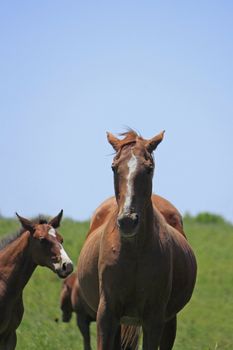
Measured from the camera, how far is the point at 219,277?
94.3ft

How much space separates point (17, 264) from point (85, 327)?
15.8 ft

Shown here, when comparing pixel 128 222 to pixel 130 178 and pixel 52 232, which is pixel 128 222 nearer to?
pixel 130 178

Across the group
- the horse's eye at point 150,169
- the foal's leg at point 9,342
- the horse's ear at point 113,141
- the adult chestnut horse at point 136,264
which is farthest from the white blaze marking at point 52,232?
the horse's eye at point 150,169

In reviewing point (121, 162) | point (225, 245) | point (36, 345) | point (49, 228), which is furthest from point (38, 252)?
point (225, 245)

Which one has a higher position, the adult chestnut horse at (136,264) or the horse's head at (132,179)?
the horse's head at (132,179)

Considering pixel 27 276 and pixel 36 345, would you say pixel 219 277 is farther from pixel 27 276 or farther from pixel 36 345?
pixel 27 276

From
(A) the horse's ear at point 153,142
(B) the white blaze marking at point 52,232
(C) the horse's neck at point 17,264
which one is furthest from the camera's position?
(C) the horse's neck at point 17,264

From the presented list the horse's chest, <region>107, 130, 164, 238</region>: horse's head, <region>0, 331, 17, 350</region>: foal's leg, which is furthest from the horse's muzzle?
<region>107, 130, 164, 238</region>: horse's head

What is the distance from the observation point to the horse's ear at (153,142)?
8223 mm

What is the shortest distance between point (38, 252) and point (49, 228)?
12.9 inches

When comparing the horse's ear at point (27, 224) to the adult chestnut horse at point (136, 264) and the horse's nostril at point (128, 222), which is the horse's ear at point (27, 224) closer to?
the adult chestnut horse at point (136, 264)

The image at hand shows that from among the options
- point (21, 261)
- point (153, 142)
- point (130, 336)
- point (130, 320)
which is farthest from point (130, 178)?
point (21, 261)

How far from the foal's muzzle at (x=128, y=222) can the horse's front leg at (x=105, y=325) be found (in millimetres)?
1074

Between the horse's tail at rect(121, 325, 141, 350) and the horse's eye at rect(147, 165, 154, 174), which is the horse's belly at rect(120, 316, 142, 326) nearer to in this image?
the horse's eye at rect(147, 165, 154, 174)
